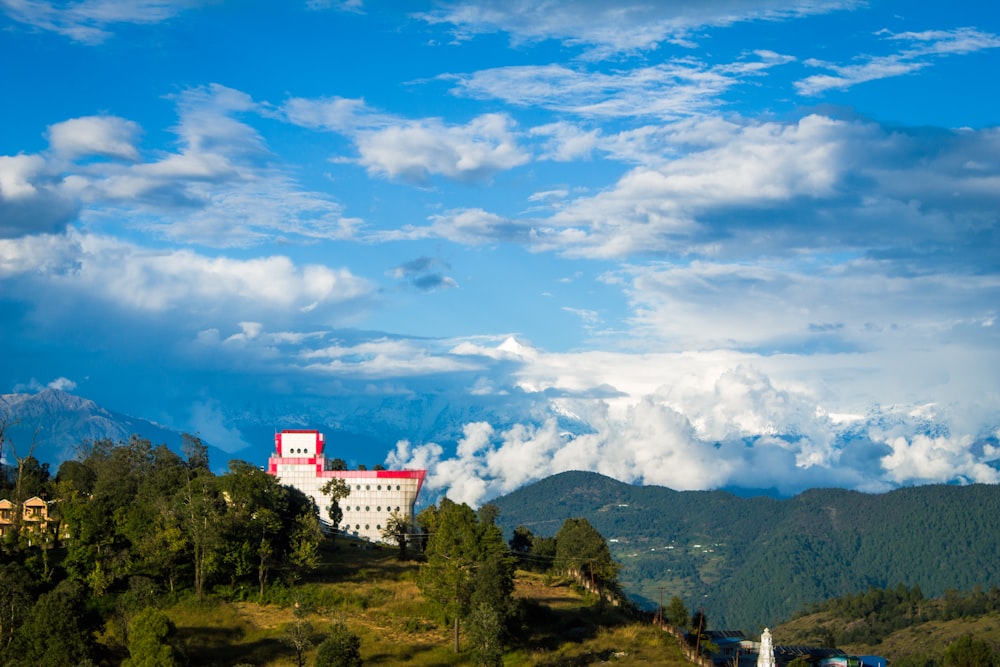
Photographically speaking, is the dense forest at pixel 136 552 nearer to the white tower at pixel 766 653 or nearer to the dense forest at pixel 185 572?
the dense forest at pixel 185 572

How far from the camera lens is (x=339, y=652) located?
255 ft

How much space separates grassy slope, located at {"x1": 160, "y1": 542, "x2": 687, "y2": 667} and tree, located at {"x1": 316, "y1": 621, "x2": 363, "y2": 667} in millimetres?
6897

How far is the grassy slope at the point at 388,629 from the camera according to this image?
8744 cm

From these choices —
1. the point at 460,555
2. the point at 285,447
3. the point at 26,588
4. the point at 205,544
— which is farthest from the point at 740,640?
the point at 26,588

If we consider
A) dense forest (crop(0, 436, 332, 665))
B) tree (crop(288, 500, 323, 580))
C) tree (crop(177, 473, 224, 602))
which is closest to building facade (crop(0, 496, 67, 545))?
dense forest (crop(0, 436, 332, 665))

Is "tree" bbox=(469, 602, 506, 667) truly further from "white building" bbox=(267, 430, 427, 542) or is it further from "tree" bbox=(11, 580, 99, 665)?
"white building" bbox=(267, 430, 427, 542)


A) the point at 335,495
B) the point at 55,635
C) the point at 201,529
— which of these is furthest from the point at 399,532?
the point at 55,635

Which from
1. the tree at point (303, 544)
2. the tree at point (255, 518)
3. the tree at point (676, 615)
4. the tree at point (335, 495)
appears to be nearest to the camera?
the tree at point (255, 518)

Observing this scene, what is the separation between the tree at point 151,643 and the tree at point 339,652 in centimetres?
1016

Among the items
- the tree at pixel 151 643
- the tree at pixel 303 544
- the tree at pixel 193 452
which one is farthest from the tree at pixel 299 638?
the tree at pixel 193 452

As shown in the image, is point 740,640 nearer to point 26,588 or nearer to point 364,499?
point 364,499

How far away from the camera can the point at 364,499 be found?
164 m

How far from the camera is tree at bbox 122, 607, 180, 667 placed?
7681 centimetres

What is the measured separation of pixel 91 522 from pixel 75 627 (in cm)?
1765
